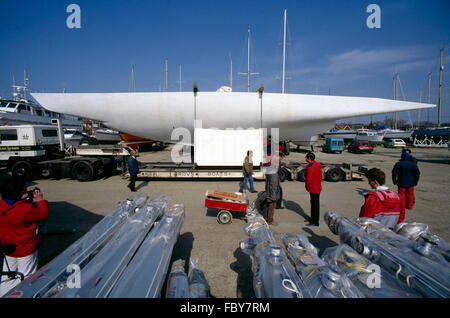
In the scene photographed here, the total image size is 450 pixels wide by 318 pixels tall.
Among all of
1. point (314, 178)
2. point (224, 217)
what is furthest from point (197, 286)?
point (314, 178)

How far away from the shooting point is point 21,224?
2.08 metres

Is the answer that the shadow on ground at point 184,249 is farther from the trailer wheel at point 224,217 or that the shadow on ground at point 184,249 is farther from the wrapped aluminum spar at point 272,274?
the wrapped aluminum spar at point 272,274

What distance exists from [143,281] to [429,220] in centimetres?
620

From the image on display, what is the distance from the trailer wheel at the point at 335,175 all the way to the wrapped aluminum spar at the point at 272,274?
6.81 metres

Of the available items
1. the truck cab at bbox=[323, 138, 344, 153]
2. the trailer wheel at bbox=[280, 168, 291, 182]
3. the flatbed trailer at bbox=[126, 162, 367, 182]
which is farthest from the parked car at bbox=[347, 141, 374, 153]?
the trailer wheel at bbox=[280, 168, 291, 182]

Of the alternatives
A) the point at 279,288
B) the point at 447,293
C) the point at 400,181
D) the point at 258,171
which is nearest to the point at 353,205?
the point at 400,181

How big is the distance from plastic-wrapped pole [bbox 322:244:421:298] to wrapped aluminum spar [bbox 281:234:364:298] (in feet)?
Answer: 0.58

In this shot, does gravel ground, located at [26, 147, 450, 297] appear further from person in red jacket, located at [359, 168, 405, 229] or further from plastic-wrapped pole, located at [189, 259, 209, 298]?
person in red jacket, located at [359, 168, 405, 229]

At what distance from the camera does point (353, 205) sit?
5535 millimetres

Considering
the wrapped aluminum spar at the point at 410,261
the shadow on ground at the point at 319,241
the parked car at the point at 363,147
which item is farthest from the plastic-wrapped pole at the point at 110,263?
the parked car at the point at 363,147

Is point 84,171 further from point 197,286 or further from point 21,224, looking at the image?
point 197,286

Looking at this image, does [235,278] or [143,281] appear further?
[235,278]

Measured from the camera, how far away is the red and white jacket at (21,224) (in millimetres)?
2004

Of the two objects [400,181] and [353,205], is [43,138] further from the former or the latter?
[400,181]
